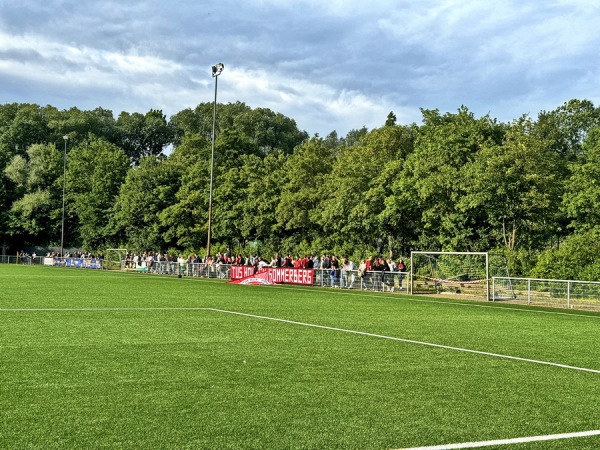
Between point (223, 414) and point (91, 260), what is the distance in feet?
190

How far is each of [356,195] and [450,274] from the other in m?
12.5

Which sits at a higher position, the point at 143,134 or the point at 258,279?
the point at 143,134

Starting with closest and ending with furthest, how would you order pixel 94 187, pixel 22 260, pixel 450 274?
pixel 450 274
pixel 22 260
pixel 94 187

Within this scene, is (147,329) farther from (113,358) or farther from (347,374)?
(347,374)

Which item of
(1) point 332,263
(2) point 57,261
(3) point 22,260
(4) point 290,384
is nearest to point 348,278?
(1) point 332,263

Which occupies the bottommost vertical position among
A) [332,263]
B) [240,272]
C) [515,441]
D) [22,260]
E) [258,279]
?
[515,441]

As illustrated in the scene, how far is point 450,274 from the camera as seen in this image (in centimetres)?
2959

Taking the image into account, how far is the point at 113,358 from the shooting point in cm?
920

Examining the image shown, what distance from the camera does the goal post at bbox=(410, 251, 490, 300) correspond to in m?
27.9

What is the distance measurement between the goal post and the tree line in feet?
8.03

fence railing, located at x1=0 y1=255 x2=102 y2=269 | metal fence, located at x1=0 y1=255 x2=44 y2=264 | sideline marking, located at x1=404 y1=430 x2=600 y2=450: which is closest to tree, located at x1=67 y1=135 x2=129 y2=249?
metal fence, located at x1=0 y1=255 x2=44 y2=264

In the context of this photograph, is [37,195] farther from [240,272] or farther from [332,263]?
[332,263]

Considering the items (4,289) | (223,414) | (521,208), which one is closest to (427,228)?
(521,208)

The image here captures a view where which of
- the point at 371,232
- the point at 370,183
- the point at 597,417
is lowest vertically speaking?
the point at 597,417
